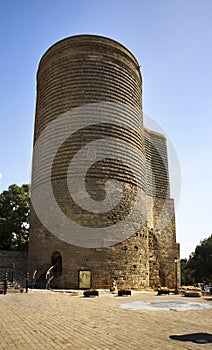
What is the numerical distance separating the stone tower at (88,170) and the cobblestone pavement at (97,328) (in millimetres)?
9685

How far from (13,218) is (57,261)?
35.5 ft

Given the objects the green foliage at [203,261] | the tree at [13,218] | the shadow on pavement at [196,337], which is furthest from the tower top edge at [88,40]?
the green foliage at [203,261]

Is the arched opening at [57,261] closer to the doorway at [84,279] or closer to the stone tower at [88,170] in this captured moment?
the stone tower at [88,170]

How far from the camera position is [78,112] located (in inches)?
845

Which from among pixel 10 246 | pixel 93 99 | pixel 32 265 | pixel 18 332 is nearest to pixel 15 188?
pixel 10 246

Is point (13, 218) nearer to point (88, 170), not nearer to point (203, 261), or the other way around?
point (88, 170)

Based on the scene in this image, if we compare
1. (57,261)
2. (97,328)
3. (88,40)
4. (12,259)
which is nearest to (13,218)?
(12,259)

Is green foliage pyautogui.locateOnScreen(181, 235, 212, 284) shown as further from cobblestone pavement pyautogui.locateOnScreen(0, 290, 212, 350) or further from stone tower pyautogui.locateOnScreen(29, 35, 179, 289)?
cobblestone pavement pyautogui.locateOnScreen(0, 290, 212, 350)

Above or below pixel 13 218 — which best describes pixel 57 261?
below

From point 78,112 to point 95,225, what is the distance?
24.1 ft

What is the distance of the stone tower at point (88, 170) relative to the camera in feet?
63.5

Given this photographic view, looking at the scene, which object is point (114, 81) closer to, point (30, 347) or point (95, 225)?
point (95, 225)

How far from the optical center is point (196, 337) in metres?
5.90

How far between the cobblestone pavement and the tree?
20.3 m
